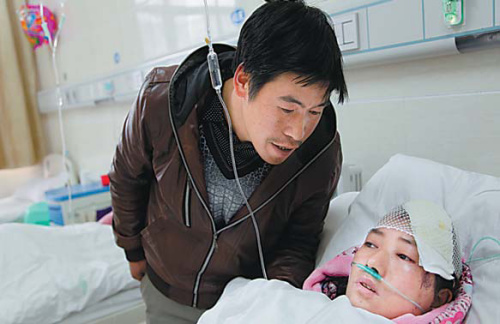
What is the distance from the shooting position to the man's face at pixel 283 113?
1.02m

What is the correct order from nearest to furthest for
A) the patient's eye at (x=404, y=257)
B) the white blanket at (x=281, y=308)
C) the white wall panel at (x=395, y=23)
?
the white blanket at (x=281, y=308) → the patient's eye at (x=404, y=257) → the white wall panel at (x=395, y=23)

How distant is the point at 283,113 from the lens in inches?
41.1

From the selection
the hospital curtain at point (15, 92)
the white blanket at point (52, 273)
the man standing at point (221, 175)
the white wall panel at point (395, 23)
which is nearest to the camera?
the man standing at point (221, 175)

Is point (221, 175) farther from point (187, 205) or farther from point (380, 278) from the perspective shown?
point (380, 278)

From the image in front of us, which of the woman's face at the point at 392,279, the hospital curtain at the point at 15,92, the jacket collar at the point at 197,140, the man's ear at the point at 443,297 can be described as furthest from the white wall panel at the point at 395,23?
the hospital curtain at the point at 15,92

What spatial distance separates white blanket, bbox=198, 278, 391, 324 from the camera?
91cm

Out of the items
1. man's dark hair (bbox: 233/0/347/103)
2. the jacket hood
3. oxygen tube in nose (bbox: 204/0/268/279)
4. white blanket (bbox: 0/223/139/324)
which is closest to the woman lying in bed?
oxygen tube in nose (bbox: 204/0/268/279)

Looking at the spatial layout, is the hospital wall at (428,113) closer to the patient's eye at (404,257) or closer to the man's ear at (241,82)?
the patient's eye at (404,257)

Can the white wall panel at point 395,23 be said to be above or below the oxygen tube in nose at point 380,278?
above

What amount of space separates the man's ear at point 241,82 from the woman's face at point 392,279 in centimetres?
50

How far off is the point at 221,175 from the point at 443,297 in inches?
26.2

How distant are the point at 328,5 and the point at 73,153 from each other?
3163mm

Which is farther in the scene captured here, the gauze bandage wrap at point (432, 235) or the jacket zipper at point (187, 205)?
the jacket zipper at point (187, 205)

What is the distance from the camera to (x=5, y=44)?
4098 mm
